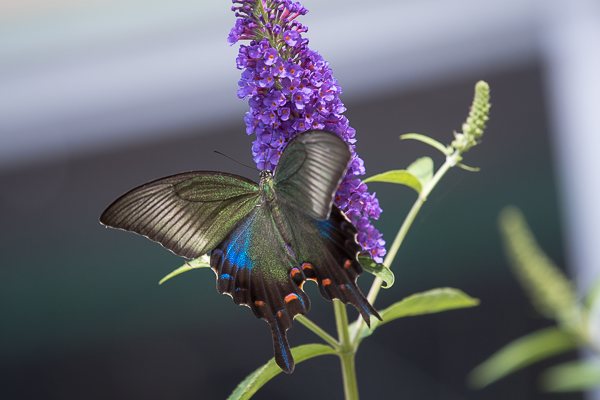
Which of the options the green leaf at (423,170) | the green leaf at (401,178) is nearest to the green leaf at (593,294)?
the green leaf at (423,170)

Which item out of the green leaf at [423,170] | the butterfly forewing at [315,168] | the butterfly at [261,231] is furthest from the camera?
the green leaf at [423,170]

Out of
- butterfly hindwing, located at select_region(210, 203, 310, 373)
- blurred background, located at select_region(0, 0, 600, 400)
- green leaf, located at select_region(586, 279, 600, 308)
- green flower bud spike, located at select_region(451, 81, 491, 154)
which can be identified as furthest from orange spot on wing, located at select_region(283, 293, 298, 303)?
blurred background, located at select_region(0, 0, 600, 400)

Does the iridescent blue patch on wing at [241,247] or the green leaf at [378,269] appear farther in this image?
the iridescent blue patch on wing at [241,247]

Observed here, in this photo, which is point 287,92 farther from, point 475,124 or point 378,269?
point 475,124

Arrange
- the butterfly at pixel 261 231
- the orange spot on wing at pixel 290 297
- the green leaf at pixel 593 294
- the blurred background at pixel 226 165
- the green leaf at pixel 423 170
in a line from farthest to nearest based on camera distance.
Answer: the blurred background at pixel 226 165 < the green leaf at pixel 593 294 < the green leaf at pixel 423 170 < the orange spot on wing at pixel 290 297 < the butterfly at pixel 261 231

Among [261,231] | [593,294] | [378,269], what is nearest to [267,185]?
[261,231]

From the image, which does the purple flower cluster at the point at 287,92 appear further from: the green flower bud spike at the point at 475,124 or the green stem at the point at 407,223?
the green flower bud spike at the point at 475,124

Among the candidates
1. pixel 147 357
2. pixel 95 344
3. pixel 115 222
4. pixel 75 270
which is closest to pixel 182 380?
pixel 147 357

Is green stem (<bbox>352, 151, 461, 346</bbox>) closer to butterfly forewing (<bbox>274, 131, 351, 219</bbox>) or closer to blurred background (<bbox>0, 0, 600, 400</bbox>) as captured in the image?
butterfly forewing (<bbox>274, 131, 351, 219</bbox>)
